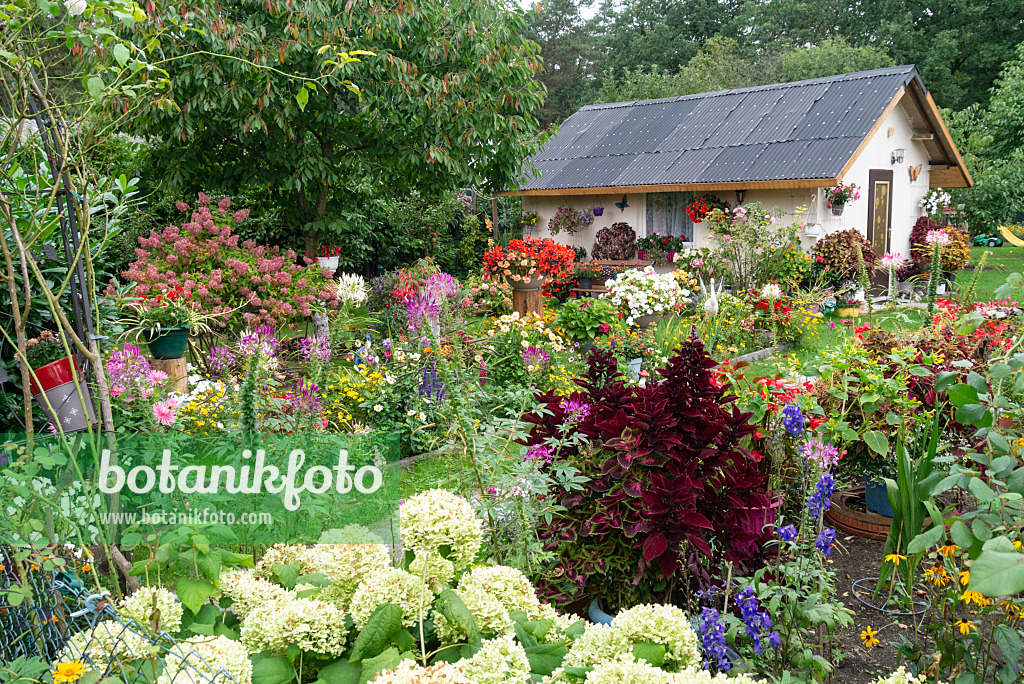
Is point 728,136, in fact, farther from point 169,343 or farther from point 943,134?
point 169,343

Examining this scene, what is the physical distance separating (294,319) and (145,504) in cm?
462

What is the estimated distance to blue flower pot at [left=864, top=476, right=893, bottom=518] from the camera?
13.2 ft

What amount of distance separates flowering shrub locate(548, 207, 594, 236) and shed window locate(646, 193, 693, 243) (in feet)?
4.62

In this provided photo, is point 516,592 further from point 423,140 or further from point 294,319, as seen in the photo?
point 423,140

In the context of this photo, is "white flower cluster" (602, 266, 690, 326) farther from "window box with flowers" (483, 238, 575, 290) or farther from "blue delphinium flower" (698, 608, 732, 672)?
"blue delphinium flower" (698, 608, 732, 672)

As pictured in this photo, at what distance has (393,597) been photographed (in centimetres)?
174

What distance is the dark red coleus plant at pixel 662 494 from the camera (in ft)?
8.27

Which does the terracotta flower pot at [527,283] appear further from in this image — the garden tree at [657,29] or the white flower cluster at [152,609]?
the garden tree at [657,29]

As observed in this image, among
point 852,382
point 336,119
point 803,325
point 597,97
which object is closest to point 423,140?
point 336,119

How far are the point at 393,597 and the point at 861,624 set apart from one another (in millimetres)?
2274

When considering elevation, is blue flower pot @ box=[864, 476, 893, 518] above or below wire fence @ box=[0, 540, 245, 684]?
below

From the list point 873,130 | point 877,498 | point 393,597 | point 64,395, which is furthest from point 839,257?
point 393,597

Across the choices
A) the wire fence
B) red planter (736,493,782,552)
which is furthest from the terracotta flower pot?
the wire fence

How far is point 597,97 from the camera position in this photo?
31406 millimetres
